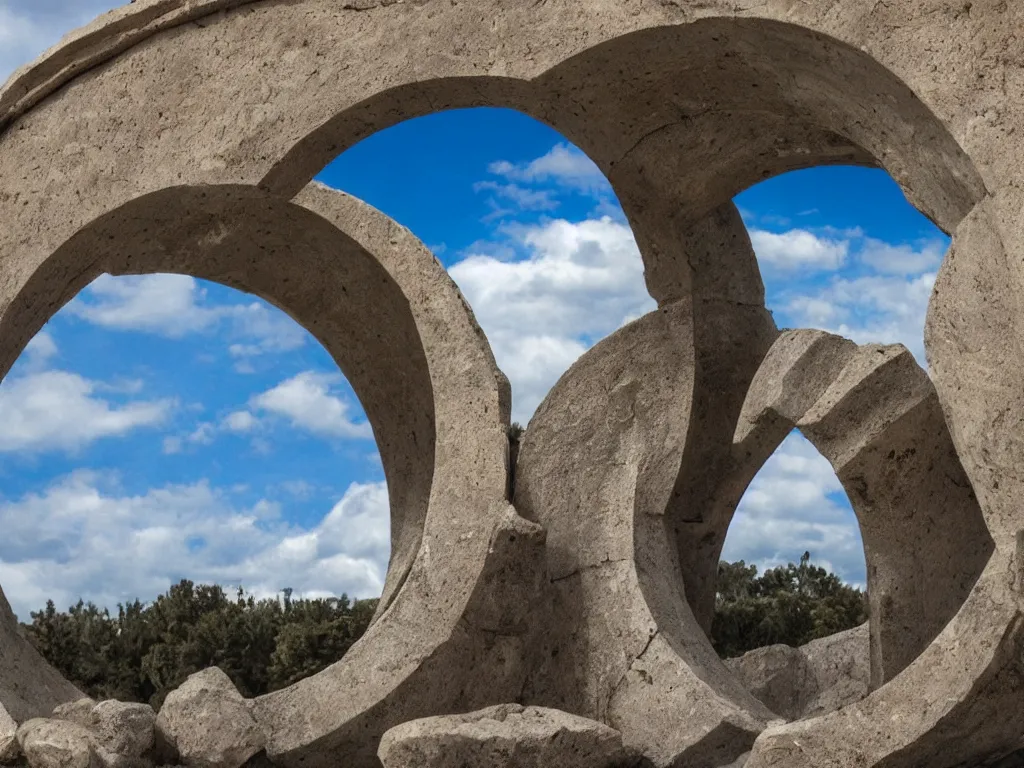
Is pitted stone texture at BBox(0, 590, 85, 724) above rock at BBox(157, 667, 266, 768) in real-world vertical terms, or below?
above

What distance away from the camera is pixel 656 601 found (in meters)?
6.75

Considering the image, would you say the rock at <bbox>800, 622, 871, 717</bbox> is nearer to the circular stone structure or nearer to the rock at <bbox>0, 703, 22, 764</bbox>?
the circular stone structure

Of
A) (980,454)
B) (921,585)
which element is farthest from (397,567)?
(980,454)

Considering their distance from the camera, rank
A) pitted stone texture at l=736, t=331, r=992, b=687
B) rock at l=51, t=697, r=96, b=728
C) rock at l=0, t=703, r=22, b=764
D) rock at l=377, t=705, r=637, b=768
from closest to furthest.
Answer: rock at l=377, t=705, r=637, b=768
pitted stone texture at l=736, t=331, r=992, b=687
rock at l=0, t=703, r=22, b=764
rock at l=51, t=697, r=96, b=728

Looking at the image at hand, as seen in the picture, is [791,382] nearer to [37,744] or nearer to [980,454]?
[980,454]

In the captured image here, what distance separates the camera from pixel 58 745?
617 cm

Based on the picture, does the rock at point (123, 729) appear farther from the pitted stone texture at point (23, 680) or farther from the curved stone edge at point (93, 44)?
the curved stone edge at point (93, 44)

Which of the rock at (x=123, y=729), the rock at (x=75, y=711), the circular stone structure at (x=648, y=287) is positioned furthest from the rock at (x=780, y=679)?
the rock at (x=75, y=711)

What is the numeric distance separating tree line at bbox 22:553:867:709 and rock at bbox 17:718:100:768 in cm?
472

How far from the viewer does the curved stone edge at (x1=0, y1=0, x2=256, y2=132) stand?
23.0 feet

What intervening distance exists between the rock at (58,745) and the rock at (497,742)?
131 centimetres

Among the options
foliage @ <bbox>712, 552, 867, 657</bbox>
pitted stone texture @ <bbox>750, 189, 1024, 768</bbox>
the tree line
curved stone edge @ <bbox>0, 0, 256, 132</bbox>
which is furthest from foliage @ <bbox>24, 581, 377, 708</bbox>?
pitted stone texture @ <bbox>750, 189, 1024, 768</bbox>

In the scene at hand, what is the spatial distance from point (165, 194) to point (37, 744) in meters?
2.53

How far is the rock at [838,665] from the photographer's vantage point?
7918mm
